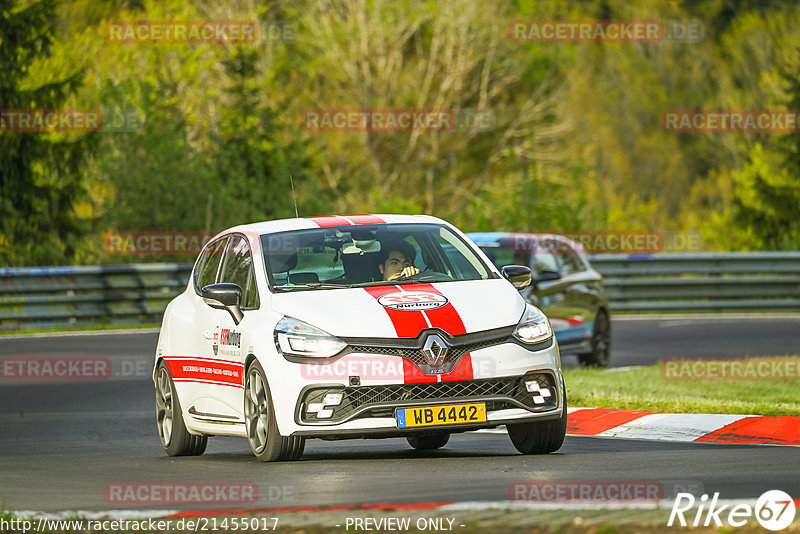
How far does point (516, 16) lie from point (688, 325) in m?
25.4

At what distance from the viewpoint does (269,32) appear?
48031 millimetres

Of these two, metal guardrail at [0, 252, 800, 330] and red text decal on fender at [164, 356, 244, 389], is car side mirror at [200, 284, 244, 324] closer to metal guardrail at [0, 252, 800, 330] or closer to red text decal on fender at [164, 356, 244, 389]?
red text decal on fender at [164, 356, 244, 389]

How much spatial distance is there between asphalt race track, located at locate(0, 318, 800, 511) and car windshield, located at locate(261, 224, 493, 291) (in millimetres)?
1245

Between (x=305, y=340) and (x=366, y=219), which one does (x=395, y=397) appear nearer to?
(x=305, y=340)

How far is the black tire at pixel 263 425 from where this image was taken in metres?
10.1

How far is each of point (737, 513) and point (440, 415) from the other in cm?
311

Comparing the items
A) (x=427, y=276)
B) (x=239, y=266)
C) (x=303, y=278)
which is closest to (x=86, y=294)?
(x=239, y=266)

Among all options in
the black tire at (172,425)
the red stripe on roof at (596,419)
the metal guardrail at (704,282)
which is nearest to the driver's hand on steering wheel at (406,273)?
the black tire at (172,425)

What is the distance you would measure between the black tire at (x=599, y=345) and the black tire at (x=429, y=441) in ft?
25.3

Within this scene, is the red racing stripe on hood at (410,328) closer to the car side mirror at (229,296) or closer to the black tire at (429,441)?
the car side mirror at (229,296)

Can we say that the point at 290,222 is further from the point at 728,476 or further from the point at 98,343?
the point at 98,343

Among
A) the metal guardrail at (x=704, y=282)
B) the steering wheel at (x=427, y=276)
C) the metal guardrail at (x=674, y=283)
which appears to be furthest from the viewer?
the metal guardrail at (x=704, y=282)

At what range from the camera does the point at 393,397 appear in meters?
9.86

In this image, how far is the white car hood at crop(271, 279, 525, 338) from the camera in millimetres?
9969
